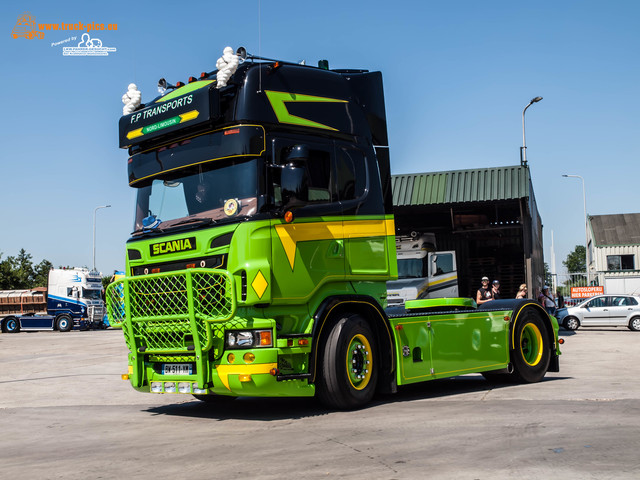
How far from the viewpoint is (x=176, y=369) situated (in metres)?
8.45

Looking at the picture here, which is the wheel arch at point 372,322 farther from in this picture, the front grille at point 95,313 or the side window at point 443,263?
the front grille at point 95,313

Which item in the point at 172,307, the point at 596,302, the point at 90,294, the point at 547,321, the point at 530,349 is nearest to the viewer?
the point at 172,307

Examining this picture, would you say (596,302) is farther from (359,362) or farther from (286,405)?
(359,362)

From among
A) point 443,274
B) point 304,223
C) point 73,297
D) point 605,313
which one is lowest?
point 605,313

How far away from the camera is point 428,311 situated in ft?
34.0

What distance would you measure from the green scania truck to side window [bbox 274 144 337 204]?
2 centimetres

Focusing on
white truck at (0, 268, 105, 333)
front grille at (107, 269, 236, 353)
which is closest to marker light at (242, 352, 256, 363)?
front grille at (107, 269, 236, 353)

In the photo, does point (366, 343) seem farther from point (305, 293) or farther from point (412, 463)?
point (412, 463)

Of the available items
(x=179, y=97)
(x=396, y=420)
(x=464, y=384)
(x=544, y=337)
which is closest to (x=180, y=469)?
(x=396, y=420)

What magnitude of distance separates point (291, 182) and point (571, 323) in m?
24.4

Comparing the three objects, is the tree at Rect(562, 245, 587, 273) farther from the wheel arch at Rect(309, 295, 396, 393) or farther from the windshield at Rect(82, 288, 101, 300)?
the wheel arch at Rect(309, 295, 396, 393)

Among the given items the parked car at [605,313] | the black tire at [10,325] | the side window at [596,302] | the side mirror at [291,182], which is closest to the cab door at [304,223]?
the side mirror at [291,182]

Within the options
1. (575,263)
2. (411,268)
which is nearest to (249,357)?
(411,268)

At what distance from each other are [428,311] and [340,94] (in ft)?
10.8
